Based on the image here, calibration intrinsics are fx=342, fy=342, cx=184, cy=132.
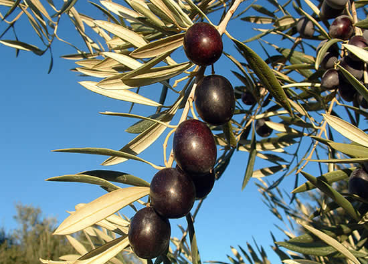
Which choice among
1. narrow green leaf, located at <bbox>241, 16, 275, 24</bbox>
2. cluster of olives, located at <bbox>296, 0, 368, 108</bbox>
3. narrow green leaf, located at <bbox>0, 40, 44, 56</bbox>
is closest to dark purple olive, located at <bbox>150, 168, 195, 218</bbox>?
cluster of olives, located at <bbox>296, 0, 368, 108</bbox>

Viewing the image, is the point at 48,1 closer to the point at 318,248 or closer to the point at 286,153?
the point at 286,153

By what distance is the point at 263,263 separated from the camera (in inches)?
66.4

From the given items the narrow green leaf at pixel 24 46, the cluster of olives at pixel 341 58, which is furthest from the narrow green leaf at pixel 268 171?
the narrow green leaf at pixel 24 46

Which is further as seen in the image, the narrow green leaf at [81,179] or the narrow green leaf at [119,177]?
the narrow green leaf at [119,177]

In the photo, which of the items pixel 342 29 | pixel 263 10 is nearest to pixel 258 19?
pixel 263 10

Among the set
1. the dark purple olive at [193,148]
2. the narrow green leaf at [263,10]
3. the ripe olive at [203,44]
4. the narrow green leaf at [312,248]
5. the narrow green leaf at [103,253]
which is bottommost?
the narrow green leaf at [312,248]

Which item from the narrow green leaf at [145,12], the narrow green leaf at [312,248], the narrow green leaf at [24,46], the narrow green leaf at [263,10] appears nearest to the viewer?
the narrow green leaf at [145,12]

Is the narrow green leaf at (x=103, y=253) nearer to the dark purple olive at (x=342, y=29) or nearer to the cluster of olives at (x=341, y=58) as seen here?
the cluster of olives at (x=341, y=58)

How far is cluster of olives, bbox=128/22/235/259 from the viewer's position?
2.29 ft

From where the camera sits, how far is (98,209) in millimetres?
648

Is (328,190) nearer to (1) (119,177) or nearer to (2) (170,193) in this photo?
(2) (170,193)

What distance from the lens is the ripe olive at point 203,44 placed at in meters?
0.71

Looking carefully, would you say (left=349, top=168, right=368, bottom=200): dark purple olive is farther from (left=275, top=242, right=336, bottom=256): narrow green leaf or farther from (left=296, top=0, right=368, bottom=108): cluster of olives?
(left=296, top=0, right=368, bottom=108): cluster of olives

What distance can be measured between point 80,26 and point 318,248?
133cm
